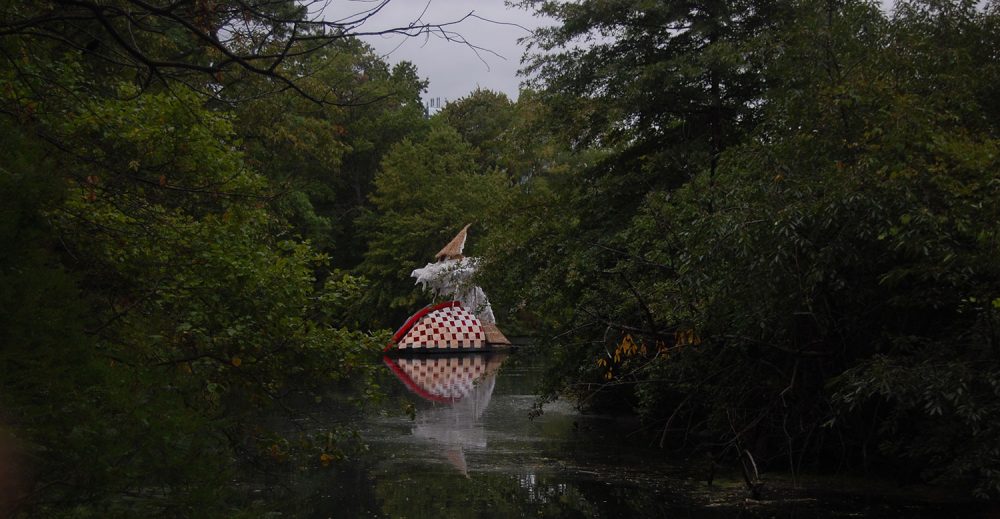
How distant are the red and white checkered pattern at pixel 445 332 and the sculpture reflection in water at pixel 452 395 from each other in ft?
1.36

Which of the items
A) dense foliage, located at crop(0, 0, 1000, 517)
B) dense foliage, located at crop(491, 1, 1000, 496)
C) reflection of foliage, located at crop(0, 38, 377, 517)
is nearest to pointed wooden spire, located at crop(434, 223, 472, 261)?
dense foliage, located at crop(0, 0, 1000, 517)

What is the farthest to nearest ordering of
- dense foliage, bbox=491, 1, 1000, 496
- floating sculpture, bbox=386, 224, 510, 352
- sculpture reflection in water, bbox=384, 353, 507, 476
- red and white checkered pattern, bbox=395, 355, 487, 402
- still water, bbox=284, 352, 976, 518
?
floating sculpture, bbox=386, 224, 510, 352, red and white checkered pattern, bbox=395, 355, 487, 402, sculpture reflection in water, bbox=384, 353, 507, 476, still water, bbox=284, 352, 976, 518, dense foliage, bbox=491, 1, 1000, 496

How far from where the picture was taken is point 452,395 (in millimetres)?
21344

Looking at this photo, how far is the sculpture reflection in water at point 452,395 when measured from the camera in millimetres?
14259

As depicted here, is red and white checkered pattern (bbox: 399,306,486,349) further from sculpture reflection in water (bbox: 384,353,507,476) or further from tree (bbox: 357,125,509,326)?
tree (bbox: 357,125,509,326)

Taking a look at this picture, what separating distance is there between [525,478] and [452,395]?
33.4 ft

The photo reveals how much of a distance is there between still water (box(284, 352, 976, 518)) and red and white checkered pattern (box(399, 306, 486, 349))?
15732 millimetres

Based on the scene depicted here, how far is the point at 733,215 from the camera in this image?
9172 millimetres

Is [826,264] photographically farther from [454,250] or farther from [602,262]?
[454,250]

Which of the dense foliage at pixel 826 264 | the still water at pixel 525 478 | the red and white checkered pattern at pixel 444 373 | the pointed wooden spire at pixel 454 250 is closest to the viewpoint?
the dense foliage at pixel 826 264

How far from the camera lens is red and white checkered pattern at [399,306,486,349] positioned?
33.6 meters

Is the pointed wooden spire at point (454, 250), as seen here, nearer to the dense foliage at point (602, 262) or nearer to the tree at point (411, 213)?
the tree at point (411, 213)

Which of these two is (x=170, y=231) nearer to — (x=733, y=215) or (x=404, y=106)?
(x=733, y=215)

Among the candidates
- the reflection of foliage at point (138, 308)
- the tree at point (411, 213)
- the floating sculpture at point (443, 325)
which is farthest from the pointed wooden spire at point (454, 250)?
the reflection of foliage at point (138, 308)
